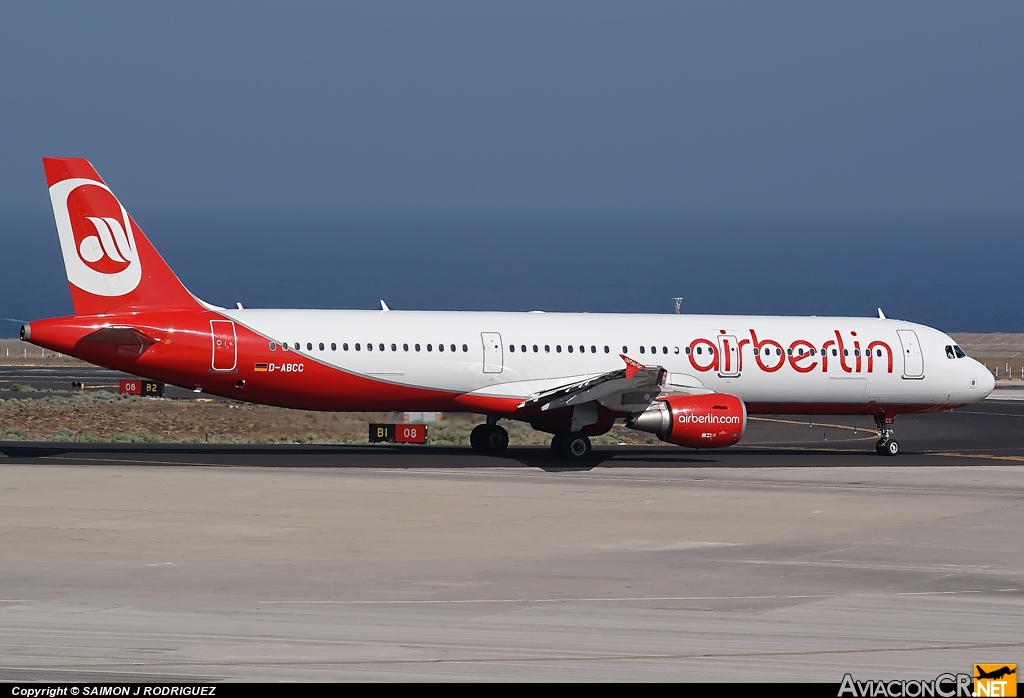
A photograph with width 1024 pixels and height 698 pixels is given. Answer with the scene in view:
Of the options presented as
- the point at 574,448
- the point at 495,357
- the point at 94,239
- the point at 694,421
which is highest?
the point at 94,239

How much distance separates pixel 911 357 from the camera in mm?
39281

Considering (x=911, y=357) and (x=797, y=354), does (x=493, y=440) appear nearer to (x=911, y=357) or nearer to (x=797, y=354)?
(x=797, y=354)

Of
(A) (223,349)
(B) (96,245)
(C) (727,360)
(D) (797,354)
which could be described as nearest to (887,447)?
(D) (797,354)

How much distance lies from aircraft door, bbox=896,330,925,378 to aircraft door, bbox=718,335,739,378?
5.09m

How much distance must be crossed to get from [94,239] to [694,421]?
47.9ft

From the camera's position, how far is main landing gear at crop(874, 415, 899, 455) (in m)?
39.2

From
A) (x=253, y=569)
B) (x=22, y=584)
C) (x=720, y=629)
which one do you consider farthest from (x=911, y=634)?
(x=22, y=584)

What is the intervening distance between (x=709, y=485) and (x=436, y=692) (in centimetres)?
1886

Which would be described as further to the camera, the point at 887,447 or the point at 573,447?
the point at 887,447

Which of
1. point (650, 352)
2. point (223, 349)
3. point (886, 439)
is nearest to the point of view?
point (223, 349)

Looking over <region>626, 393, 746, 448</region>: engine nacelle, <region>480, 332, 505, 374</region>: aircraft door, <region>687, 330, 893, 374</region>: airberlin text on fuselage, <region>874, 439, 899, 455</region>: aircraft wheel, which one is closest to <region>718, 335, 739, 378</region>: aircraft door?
<region>687, 330, 893, 374</region>: airberlin text on fuselage

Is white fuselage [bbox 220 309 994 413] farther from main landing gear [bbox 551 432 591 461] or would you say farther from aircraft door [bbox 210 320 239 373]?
main landing gear [bbox 551 432 591 461]

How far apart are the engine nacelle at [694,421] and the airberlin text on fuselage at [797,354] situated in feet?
9.70

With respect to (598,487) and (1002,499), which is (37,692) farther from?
(1002,499)
